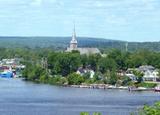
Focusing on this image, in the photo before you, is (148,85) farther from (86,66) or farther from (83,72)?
(86,66)

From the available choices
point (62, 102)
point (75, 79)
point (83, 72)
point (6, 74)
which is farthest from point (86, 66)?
point (62, 102)

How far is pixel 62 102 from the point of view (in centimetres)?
4866

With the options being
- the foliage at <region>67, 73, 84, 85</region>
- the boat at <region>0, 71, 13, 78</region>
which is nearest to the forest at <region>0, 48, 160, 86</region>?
the foliage at <region>67, 73, 84, 85</region>

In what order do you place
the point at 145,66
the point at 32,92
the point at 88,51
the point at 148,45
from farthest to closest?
the point at 148,45 → the point at 88,51 → the point at 145,66 → the point at 32,92

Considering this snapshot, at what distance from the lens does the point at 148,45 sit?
164m

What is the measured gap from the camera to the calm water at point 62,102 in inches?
1614

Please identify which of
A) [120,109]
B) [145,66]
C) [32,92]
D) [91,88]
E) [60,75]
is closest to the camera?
[120,109]

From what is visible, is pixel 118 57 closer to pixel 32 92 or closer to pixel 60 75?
pixel 60 75

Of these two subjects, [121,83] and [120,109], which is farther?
[121,83]

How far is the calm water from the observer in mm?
41000

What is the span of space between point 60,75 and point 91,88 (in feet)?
40.7

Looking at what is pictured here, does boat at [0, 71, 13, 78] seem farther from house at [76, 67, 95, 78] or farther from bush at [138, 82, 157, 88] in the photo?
bush at [138, 82, 157, 88]

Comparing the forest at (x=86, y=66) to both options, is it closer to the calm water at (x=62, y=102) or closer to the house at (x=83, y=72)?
the house at (x=83, y=72)

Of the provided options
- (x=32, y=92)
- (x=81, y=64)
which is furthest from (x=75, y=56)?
(x=32, y=92)
